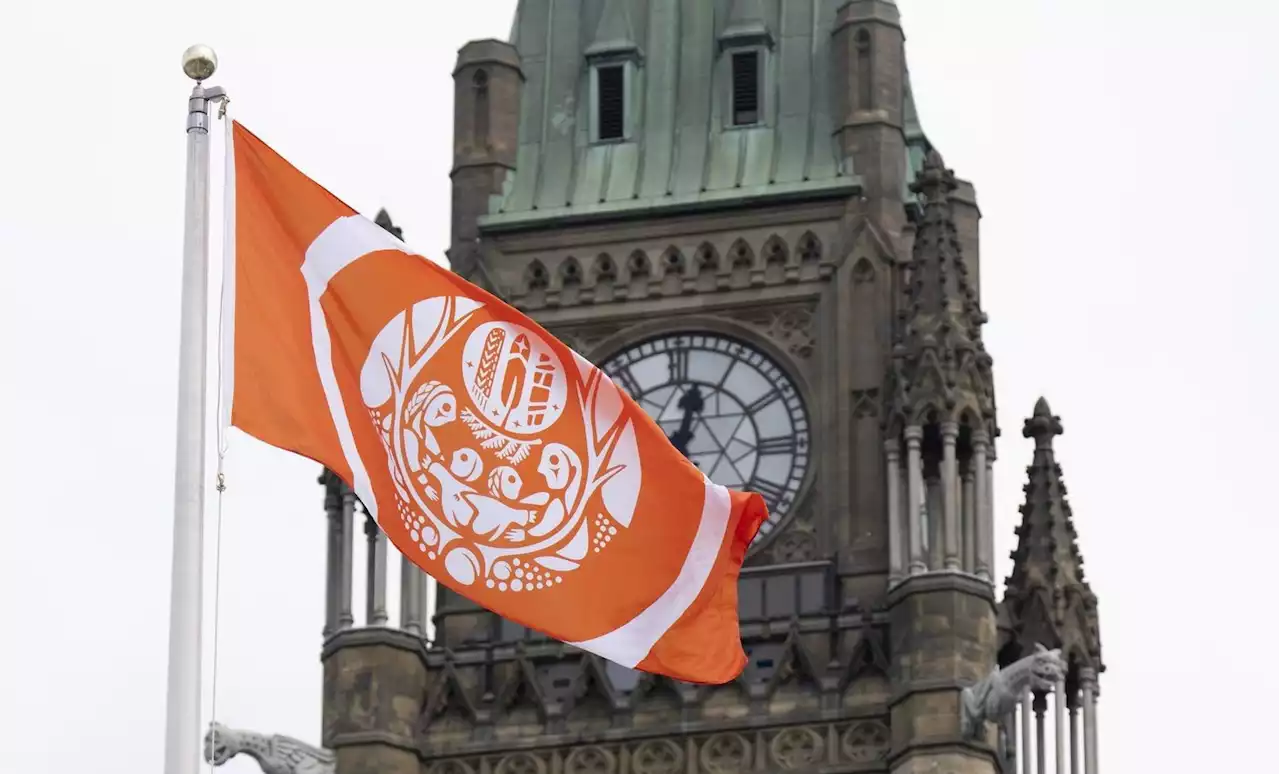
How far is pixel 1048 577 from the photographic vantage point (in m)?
63.3

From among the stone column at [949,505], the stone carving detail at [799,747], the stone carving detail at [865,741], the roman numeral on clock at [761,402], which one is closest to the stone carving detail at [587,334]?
the roman numeral on clock at [761,402]

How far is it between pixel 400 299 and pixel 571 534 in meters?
2.20

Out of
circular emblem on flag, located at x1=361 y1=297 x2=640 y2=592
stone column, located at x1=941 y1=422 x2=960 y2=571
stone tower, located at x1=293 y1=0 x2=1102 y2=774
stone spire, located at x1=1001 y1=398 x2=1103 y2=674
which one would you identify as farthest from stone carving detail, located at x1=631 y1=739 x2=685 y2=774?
circular emblem on flag, located at x1=361 y1=297 x2=640 y2=592

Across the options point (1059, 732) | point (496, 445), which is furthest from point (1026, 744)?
point (496, 445)

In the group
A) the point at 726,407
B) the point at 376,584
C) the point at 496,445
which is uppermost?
the point at 726,407

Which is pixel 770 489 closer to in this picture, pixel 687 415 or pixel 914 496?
pixel 687 415

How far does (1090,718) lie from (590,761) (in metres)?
6.46

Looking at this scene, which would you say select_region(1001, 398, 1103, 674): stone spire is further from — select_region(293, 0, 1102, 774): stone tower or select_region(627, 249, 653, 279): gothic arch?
select_region(627, 249, 653, 279): gothic arch

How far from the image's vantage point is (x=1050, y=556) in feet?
208

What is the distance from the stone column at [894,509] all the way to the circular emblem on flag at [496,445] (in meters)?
23.3

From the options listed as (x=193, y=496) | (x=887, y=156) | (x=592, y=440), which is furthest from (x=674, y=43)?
(x=193, y=496)

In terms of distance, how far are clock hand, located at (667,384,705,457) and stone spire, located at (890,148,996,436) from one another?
2.69 meters

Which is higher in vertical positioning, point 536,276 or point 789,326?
point 536,276

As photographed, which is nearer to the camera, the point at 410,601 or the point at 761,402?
the point at 410,601
